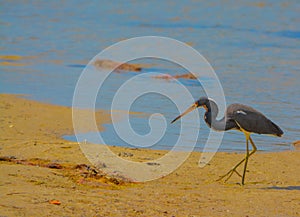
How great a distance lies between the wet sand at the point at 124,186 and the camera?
250 inches

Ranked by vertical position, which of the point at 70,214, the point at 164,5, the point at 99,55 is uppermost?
the point at 164,5

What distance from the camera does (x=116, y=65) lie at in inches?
661

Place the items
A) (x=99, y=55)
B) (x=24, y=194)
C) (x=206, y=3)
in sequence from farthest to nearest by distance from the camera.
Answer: (x=206, y=3)
(x=99, y=55)
(x=24, y=194)

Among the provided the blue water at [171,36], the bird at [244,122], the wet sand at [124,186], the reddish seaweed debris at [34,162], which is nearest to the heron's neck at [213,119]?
the bird at [244,122]

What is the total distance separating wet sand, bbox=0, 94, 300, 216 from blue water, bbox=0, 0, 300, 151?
3.45 ft

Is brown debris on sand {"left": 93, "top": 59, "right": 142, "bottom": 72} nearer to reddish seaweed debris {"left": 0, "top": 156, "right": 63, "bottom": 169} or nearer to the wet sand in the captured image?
the wet sand

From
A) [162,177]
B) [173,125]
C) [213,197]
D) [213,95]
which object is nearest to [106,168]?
[162,177]

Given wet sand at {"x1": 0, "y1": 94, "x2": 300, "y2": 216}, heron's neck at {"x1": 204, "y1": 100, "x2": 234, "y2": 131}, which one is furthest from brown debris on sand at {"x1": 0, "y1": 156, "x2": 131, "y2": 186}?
heron's neck at {"x1": 204, "y1": 100, "x2": 234, "y2": 131}

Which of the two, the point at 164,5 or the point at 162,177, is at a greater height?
the point at 164,5

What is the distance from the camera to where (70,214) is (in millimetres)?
6059

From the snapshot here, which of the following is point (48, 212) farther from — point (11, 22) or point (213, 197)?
point (11, 22)

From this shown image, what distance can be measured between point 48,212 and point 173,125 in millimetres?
5181

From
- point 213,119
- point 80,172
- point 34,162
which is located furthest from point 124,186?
point 213,119

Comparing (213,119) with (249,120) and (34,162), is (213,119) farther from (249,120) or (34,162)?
(34,162)
